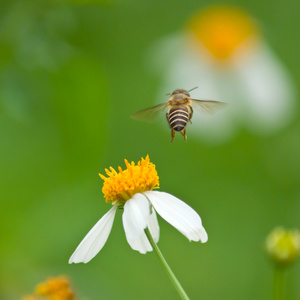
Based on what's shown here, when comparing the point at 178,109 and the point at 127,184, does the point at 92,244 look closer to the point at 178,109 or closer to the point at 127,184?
the point at 127,184

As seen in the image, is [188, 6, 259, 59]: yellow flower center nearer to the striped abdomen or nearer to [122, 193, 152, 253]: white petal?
the striped abdomen

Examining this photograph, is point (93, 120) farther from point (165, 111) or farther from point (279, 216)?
point (279, 216)

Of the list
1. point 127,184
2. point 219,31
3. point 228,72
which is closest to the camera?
point 127,184

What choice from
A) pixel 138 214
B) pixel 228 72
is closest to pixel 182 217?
pixel 138 214

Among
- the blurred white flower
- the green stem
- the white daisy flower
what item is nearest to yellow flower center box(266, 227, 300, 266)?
the green stem

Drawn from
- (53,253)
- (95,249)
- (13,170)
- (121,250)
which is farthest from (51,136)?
(95,249)

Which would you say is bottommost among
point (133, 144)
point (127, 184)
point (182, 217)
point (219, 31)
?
point (182, 217)

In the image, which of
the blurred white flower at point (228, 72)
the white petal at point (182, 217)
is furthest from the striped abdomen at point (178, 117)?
the blurred white flower at point (228, 72)
